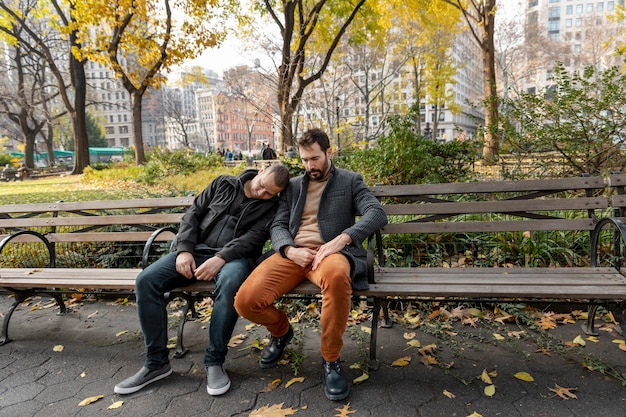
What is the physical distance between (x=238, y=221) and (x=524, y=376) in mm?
2023

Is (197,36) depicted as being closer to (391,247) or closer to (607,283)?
(391,247)

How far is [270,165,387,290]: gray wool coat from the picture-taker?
2711 mm

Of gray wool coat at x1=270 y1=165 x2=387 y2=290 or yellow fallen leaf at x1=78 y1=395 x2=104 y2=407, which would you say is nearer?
yellow fallen leaf at x1=78 y1=395 x2=104 y2=407

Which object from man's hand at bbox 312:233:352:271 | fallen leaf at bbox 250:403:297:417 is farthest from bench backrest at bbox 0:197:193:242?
fallen leaf at bbox 250:403:297:417

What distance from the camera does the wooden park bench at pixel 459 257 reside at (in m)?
2.54

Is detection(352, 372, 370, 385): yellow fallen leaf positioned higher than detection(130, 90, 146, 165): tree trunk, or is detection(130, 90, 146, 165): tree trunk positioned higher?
detection(130, 90, 146, 165): tree trunk

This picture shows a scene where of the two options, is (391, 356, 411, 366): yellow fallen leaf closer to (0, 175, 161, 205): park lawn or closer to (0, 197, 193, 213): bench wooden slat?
(0, 197, 193, 213): bench wooden slat

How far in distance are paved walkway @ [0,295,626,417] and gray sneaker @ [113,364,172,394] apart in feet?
0.12

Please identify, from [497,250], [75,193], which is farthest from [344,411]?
[75,193]

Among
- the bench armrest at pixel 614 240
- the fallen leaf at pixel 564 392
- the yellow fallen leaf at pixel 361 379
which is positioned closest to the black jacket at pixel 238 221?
the yellow fallen leaf at pixel 361 379

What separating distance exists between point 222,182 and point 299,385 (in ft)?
A: 4.94

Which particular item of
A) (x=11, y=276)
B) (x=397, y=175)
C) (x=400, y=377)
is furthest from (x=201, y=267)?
(x=397, y=175)

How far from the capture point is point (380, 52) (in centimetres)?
2486

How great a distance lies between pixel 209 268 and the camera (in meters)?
2.79
